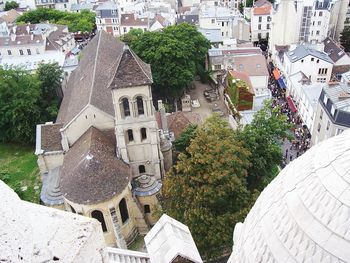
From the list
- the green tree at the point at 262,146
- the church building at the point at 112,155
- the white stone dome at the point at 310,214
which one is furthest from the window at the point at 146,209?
the white stone dome at the point at 310,214

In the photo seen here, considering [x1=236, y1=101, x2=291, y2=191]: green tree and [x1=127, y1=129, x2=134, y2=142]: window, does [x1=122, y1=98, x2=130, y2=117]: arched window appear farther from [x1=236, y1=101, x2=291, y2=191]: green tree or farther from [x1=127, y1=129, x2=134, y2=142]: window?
[x1=236, y1=101, x2=291, y2=191]: green tree

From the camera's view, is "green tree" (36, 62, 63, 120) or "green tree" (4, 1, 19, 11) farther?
"green tree" (4, 1, 19, 11)

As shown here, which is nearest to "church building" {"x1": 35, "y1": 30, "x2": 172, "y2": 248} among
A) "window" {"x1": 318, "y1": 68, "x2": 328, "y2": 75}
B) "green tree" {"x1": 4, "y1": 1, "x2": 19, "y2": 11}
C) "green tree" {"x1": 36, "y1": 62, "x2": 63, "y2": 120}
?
"green tree" {"x1": 36, "y1": 62, "x2": 63, "y2": 120}

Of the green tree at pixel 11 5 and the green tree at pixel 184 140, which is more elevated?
the green tree at pixel 11 5

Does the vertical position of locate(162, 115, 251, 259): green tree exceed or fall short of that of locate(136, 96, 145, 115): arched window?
it falls short

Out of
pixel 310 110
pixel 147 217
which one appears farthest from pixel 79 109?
pixel 310 110

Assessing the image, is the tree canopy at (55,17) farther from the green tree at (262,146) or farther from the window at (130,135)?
the green tree at (262,146)
